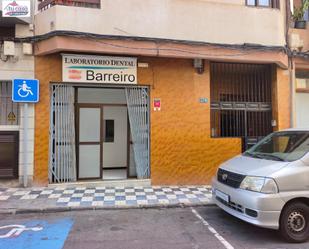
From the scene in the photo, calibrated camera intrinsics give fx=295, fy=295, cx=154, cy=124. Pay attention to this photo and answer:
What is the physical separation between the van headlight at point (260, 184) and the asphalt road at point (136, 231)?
82 cm

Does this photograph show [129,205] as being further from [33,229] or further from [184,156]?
[184,156]

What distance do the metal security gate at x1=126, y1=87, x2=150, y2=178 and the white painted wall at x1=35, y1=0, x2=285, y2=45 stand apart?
169cm

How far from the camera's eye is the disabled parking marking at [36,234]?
4.48 m

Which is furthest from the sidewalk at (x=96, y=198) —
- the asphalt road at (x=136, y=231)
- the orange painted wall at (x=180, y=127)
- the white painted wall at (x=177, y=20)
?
the white painted wall at (x=177, y=20)

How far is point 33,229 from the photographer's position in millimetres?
5199

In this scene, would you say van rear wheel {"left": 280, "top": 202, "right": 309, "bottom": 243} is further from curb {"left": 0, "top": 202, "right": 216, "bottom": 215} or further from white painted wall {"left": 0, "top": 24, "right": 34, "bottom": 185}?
white painted wall {"left": 0, "top": 24, "right": 34, "bottom": 185}

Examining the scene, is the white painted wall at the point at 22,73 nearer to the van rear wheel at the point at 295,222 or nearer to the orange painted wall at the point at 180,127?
the orange painted wall at the point at 180,127

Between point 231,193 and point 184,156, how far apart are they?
3686mm

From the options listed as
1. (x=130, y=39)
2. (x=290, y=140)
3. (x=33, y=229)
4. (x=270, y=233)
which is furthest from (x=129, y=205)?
(x=130, y=39)

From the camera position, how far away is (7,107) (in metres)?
8.17

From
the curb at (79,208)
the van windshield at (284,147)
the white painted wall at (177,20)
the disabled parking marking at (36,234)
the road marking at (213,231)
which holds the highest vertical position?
the white painted wall at (177,20)

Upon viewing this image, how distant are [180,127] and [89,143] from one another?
275 cm

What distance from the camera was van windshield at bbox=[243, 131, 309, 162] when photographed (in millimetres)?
4995

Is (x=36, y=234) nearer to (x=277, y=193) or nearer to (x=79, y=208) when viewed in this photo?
(x=79, y=208)
